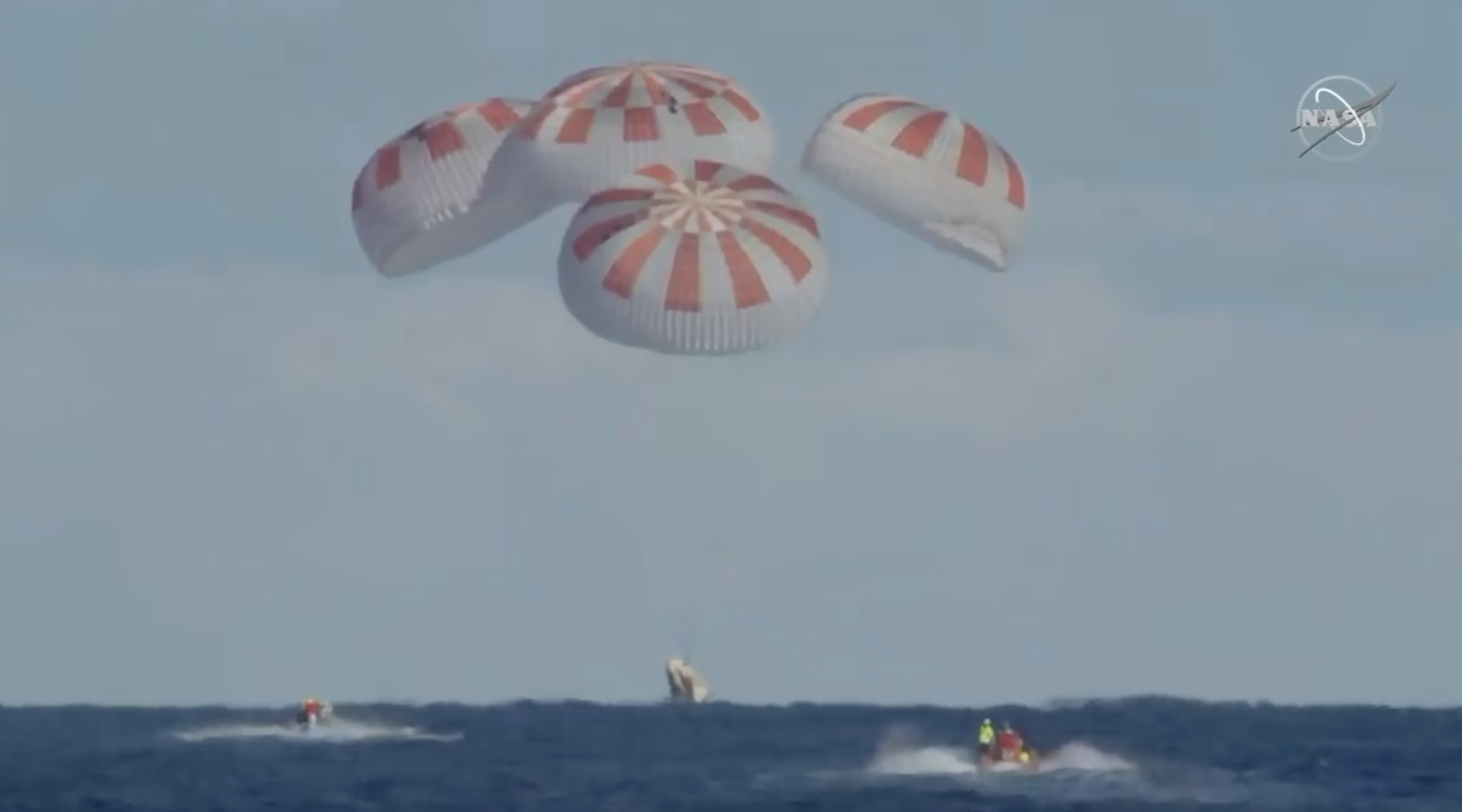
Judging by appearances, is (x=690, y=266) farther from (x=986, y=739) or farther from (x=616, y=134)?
(x=986, y=739)

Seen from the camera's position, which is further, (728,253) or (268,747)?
(268,747)

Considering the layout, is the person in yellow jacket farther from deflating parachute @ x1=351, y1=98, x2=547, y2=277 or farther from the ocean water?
deflating parachute @ x1=351, y1=98, x2=547, y2=277

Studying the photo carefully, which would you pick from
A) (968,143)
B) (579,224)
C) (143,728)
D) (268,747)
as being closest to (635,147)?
(579,224)

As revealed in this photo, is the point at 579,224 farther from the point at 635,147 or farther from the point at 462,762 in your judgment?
the point at 462,762

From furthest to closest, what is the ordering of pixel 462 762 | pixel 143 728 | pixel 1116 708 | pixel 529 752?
pixel 1116 708 < pixel 143 728 < pixel 529 752 < pixel 462 762

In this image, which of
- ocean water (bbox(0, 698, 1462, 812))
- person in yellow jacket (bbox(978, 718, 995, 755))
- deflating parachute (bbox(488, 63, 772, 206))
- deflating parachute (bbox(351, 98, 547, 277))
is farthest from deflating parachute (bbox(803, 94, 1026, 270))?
person in yellow jacket (bbox(978, 718, 995, 755))

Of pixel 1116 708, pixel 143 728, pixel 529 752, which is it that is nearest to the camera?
pixel 529 752

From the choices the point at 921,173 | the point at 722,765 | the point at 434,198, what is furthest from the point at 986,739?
the point at 434,198
